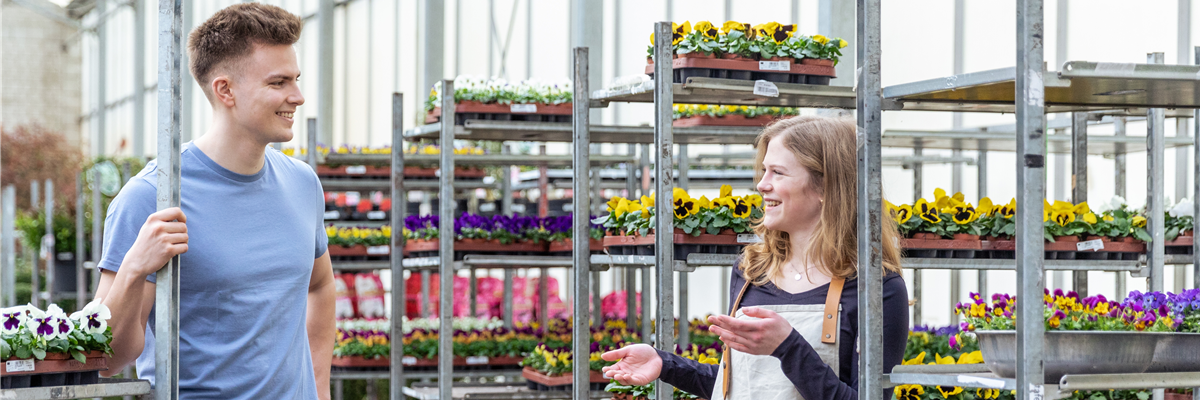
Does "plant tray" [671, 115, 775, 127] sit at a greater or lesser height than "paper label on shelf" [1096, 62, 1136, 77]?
greater

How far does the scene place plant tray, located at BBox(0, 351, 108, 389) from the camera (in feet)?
6.60

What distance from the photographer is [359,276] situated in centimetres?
951

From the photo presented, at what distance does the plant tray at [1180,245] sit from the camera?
177 inches

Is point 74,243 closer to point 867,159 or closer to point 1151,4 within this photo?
point 1151,4

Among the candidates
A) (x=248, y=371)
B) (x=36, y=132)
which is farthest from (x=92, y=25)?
(x=248, y=371)

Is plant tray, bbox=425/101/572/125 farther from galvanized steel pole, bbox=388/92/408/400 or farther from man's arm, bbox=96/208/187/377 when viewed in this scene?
man's arm, bbox=96/208/187/377

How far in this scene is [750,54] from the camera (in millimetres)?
3688

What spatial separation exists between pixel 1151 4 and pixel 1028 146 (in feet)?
17.8

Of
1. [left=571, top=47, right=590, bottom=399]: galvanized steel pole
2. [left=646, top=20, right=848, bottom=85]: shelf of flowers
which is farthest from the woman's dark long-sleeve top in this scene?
[left=571, top=47, right=590, bottom=399]: galvanized steel pole

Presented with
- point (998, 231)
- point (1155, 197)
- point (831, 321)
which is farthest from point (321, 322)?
point (1155, 197)

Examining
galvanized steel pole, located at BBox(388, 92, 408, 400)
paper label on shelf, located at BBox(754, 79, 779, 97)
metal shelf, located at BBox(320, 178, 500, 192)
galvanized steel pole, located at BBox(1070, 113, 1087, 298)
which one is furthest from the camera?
metal shelf, located at BBox(320, 178, 500, 192)

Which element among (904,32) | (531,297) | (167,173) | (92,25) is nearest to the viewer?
(167,173)

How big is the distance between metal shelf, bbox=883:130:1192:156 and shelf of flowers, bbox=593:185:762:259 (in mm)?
1499

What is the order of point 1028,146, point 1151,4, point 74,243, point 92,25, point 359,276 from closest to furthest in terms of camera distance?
1. point 1028,146
2. point 1151,4
3. point 359,276
4. point 74,243
5. point 92,25
